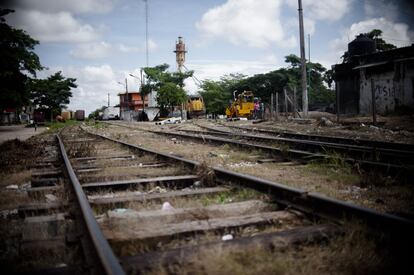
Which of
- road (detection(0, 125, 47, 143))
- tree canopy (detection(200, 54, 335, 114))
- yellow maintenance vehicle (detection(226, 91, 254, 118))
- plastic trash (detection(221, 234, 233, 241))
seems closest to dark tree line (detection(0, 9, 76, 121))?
road (detection(0, 125, 47, 143))

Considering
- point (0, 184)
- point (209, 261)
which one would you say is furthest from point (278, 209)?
point (0, 184)

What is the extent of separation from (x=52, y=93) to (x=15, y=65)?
2951cm

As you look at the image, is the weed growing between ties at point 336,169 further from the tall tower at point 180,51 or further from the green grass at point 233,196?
the tall tower at point 180,51

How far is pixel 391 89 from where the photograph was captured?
23891 millimetres

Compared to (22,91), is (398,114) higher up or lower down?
lower down

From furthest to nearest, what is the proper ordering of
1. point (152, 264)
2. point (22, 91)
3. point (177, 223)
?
point (22, 91) → point (177, 223) → point (152, 264)

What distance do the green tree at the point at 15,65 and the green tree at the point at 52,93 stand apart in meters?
23.4

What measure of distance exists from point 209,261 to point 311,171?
349 cm

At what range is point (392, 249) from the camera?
2162 millimetres

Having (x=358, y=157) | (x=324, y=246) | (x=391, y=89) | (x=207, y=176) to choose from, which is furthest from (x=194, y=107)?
(x=324, y=246)

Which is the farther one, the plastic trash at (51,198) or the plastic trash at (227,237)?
the plastic trash at (51,198)

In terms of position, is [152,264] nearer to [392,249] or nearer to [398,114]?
[392,249]

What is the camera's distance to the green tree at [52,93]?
53.4 m

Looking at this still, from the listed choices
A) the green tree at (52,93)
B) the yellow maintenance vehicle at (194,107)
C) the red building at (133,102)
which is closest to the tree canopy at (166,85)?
the yellow maintenance vehicle at (194,107)
